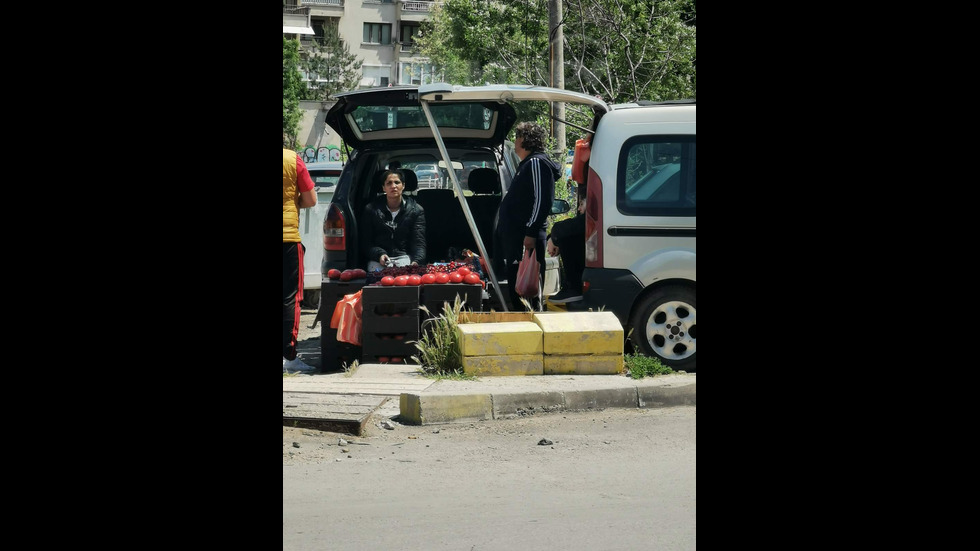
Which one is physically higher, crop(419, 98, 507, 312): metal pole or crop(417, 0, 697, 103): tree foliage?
crop(417, 0, 697, 103): tree foliage

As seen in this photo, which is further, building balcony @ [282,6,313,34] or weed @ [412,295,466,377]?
building balcony @ [282,6,313,34]

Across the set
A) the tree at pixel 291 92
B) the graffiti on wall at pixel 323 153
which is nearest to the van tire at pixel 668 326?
the graffiti on wall at pixel 323 153

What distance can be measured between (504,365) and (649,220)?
5.17 feet

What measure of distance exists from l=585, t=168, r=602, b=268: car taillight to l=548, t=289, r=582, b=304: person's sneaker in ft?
1.17

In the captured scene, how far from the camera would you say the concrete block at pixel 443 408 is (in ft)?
21.9

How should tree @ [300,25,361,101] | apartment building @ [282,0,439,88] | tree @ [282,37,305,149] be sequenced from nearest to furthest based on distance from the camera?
tree @ [282,37,305,149] < tree @ [300,25,361,101] < apartment building @ [282,0,439,88]

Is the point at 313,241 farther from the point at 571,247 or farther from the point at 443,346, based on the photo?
the point at 443,346

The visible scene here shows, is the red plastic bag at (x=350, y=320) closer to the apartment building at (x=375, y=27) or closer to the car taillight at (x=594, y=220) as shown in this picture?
the car taillight at (x=594, y=220)

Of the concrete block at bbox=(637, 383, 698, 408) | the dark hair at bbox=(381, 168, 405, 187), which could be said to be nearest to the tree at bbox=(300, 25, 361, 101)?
the dark hair at bbox=(381, 168, 405, 187)

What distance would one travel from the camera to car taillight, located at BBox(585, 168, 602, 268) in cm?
807

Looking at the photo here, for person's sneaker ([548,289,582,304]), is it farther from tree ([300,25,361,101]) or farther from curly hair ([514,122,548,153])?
tree ([300,25,361,101])
